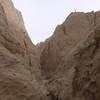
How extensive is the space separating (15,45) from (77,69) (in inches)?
101

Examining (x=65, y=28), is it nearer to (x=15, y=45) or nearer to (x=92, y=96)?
(x=15, y=45)

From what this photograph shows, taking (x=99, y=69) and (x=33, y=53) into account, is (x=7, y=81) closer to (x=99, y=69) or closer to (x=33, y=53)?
(x=99, y=69)

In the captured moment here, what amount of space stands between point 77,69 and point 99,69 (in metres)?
1.12

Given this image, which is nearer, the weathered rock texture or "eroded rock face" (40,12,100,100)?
the weathered rock texture

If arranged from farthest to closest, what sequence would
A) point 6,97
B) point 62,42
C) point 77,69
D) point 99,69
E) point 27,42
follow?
point 62,42, point 27,42, point 77,69, point 99,69, point 6,97

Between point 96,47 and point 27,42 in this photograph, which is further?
point 27,42

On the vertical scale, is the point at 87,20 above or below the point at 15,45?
above

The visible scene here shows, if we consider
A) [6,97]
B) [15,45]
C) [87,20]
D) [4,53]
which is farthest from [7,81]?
[87,20]

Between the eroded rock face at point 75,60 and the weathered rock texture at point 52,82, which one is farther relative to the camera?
the eroded rock face at point 75,60

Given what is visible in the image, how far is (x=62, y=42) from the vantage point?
1288cm

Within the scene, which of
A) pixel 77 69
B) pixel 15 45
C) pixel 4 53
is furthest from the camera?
pixel 15 45

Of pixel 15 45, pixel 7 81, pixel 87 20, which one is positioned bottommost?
pixel 7 81

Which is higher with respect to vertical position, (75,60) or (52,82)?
(75,60)

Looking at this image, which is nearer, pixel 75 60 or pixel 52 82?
pixel 75 60
